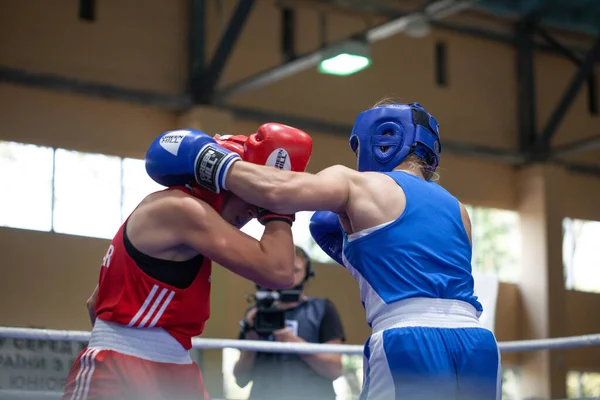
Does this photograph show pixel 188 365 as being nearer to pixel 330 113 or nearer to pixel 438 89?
pixel 330 113

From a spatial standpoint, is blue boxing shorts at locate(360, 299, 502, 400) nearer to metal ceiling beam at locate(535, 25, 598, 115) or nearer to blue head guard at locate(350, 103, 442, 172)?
blue head guard at locate(350, 103, 442, 172)

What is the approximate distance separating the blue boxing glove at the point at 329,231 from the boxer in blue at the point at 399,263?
25 centimetres

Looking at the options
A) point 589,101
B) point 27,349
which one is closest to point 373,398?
point 27,349

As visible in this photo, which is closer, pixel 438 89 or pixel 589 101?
pixel 438 89

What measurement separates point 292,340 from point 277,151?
218 cm

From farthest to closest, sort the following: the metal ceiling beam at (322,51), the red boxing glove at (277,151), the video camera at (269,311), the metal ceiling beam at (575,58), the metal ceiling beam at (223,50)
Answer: the metal ceiling beam at (575,58)
the metal ceiling beam at (223,50)
the metal ceiling beam at (322,51)
the video camera at (269,311)
the red boxing glove at (277,151)

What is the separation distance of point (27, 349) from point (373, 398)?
5.15 m

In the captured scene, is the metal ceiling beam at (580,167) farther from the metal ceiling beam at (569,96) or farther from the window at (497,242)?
the window at (497,242)

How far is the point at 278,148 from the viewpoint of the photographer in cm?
243

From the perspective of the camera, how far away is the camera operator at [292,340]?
4371mm

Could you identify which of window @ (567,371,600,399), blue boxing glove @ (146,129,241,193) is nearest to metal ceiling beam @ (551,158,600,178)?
window @ (567,371,600,399)

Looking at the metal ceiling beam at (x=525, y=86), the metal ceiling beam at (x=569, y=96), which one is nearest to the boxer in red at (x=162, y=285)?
the metal ceiling beam at (x=569, y=96)

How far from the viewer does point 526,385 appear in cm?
1008

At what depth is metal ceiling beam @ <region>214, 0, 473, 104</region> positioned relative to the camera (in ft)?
24.5
